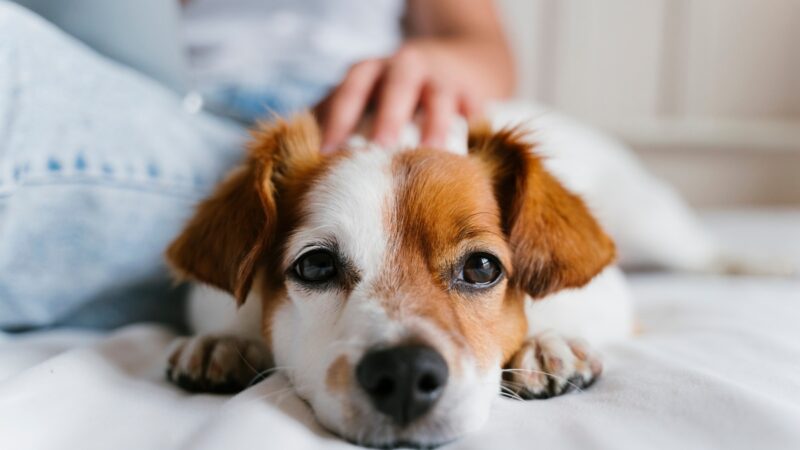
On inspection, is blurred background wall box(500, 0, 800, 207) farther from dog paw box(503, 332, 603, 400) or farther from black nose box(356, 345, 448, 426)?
black nose box(356, 345, 448, 426)

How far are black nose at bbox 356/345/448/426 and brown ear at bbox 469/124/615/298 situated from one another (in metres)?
0.32

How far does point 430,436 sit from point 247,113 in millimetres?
1166

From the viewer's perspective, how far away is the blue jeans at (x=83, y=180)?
1138 mm

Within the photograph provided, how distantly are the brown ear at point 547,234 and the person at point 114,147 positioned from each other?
316mm

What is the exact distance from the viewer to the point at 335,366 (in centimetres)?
85

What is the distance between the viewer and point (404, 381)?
2.57 feet

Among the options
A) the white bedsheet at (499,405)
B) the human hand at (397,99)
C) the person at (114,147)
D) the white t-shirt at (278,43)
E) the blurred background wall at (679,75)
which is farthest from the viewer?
the blurred background wall at (679,75)

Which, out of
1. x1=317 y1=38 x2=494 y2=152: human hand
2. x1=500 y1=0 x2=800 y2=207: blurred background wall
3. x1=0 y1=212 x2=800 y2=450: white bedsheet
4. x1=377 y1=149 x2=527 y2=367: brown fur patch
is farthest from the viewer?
x1=500 y1=0 x2=800 y2=207: blurred background wall

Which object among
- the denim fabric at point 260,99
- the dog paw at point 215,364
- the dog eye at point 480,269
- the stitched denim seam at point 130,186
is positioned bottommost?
the dog paw at point 215,364

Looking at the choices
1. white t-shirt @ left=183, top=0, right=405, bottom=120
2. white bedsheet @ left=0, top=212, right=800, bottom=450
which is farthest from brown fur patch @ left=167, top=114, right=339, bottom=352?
white t-shirt @ left=183, top=0, right=405, bottom=120

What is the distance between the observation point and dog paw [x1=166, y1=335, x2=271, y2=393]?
3.34 feet

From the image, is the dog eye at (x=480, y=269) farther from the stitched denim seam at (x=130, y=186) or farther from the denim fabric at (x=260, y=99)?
the denim fabric at (x=260, y=99)

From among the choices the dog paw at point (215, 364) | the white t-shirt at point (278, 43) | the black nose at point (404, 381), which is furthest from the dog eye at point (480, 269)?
the white t-shirt at point (278, 43)

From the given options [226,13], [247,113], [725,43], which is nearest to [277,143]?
[247,113]
